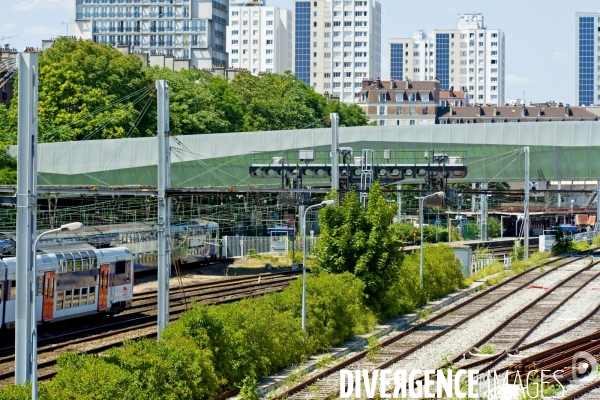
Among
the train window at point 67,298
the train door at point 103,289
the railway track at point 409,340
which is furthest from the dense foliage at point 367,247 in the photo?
the train window at point 67,298

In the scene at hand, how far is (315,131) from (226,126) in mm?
30354

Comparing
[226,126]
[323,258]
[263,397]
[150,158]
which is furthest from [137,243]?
[226,126]

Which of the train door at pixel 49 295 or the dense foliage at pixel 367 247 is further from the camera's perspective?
the dense foliage at pixel 367 247

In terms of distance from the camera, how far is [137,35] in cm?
17425

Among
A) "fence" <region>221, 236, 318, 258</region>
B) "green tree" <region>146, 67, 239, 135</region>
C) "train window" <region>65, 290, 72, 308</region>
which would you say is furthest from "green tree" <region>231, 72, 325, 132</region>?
"train window" <region>65, 290, 72, 308</region>

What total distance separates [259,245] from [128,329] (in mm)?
32083

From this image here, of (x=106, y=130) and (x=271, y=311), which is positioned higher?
(x=106, y=130)

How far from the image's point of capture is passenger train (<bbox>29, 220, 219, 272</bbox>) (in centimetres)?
Answer: 4616

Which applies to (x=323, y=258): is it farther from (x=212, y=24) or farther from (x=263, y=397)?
(x=212, y=24)

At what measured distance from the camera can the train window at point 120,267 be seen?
3703 cm

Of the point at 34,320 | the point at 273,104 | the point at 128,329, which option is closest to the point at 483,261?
the point at 128,329

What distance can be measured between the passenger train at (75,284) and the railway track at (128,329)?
0.76 metres

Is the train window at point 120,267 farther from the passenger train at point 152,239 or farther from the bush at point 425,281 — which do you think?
the bush at point 425,281

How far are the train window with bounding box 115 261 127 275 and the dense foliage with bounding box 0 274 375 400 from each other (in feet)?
26.7
